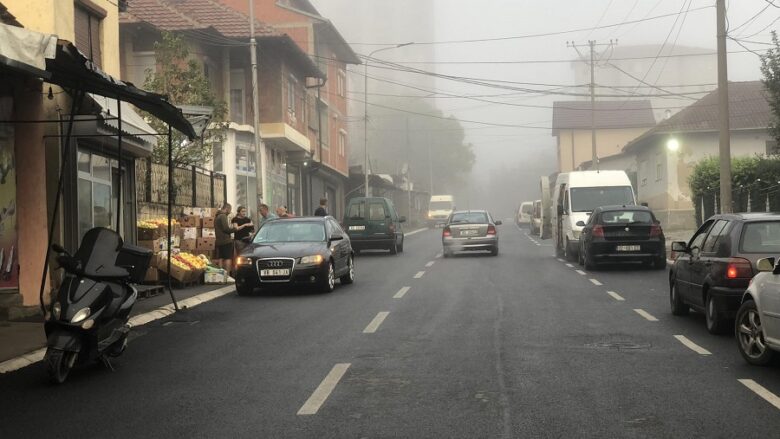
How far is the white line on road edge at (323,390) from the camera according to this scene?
21.3 feet

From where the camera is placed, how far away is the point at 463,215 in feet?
94.1

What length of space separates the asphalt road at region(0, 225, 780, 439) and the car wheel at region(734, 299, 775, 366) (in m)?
0.18

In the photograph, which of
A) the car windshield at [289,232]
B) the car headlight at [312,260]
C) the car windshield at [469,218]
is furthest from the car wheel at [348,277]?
the car windshield at [469,218]

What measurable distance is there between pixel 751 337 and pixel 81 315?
6.17m

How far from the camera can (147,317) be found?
42.4 ft

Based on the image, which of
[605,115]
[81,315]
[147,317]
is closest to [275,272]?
[147,317]

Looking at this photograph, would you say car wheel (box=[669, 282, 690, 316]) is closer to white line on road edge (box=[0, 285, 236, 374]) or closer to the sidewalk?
white line on road edge (box=[0, 285, 236, 374])

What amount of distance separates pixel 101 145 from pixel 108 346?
887 centimetres

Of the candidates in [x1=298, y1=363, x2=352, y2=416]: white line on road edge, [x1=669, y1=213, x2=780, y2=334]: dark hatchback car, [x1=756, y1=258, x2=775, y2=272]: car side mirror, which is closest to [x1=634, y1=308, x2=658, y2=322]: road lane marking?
[x1=669, y1=213, x2=780, y2=334]: dark hatchback car

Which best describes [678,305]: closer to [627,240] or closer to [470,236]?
[627,240]

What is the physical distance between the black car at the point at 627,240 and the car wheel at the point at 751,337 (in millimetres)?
12151

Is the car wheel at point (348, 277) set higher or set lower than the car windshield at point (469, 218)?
lower

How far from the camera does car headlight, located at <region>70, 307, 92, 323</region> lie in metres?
7.89

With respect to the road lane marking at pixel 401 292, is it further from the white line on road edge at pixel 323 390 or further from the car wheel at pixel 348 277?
the white line on road edge at pixel 323 390
